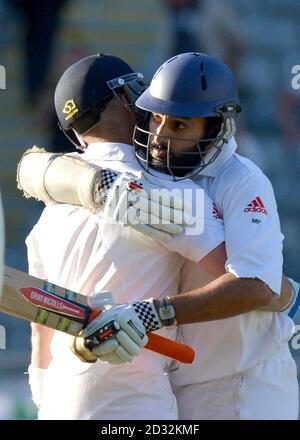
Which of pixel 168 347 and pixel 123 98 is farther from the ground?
pixel 123 98

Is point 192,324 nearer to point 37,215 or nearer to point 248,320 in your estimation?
point 248,320

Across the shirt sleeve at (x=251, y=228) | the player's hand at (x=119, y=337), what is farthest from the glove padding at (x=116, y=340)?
the shirt sleeve at (x=251, y=228)

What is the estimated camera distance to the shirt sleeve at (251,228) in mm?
2955

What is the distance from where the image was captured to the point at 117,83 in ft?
10.9

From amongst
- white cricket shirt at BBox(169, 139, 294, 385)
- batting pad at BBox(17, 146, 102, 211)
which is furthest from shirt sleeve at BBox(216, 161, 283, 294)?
batting pad at BBox(17, 146, 102, 211)

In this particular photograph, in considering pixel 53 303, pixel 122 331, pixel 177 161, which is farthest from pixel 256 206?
pixel 53 303

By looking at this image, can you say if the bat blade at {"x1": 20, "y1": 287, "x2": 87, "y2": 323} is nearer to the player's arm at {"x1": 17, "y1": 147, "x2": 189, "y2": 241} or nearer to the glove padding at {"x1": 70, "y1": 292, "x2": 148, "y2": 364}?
the glove padding at {"x1": 70, "y1": 292, "x2": 148, "y2": 364}

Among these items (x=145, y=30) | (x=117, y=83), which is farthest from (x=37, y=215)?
(x=117, y=83)

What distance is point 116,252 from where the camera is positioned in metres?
3.11

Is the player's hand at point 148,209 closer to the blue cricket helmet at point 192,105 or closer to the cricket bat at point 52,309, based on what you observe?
the blue cricket helmet at point 192,105

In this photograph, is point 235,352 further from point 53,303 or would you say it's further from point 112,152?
point 112,152

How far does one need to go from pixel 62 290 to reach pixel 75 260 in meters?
0.19

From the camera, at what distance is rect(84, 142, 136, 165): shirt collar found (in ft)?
10.6

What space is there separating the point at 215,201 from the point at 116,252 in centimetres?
32
